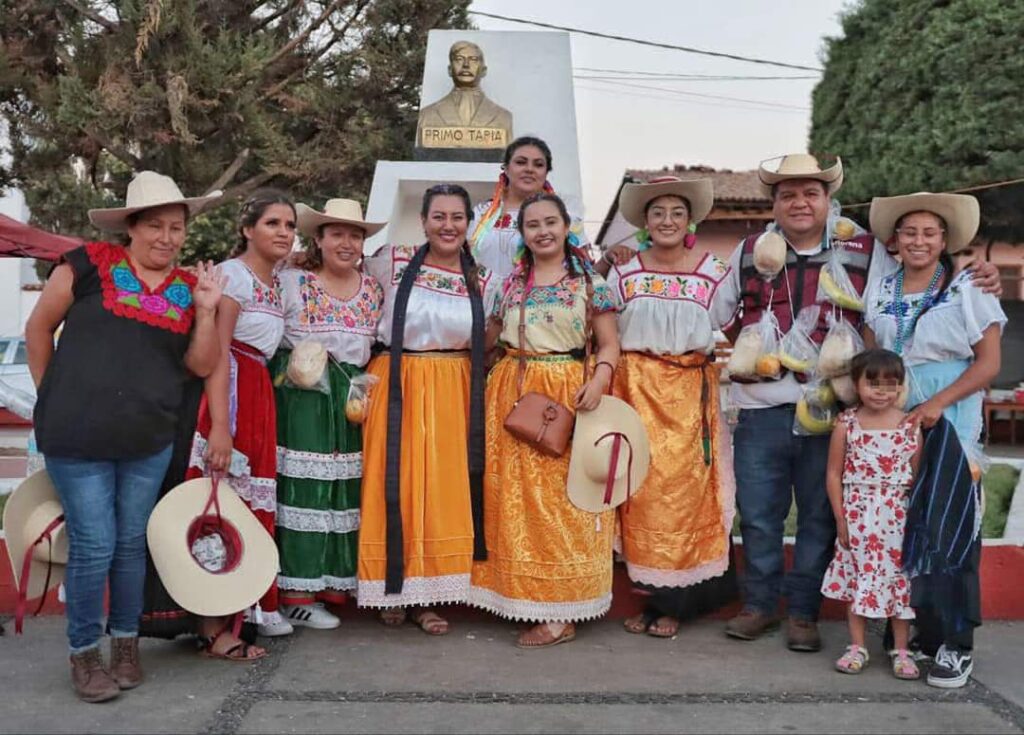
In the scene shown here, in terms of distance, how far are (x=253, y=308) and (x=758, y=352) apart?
2087mm

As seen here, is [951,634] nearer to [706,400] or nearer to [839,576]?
[839,576]

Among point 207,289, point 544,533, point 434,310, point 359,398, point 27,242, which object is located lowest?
point 544,533

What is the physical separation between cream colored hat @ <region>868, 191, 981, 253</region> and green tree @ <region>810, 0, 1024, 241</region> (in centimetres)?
1121

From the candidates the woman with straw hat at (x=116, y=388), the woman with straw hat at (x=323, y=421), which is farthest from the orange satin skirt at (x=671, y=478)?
the woman with straw hat at (x=116, y=388)

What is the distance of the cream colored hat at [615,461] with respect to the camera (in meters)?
4.29

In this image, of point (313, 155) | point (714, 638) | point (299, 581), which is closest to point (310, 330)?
point (299, 581)

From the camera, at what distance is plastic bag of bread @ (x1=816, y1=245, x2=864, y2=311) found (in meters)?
4.33

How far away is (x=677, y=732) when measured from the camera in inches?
134

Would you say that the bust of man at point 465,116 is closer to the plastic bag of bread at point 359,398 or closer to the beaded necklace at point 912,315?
the plastic bag of bread at point 359,398

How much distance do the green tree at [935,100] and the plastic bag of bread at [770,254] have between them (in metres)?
11.4

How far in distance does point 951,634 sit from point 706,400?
4.43ft

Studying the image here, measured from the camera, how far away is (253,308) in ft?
13.9

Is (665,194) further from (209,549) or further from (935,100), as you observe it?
(935,100)

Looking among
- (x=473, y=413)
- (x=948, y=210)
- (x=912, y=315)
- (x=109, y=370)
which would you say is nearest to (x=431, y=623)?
(x=473, y=413)
